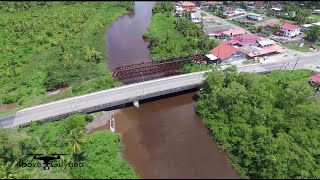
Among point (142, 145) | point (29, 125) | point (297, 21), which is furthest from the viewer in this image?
point (297, 21)

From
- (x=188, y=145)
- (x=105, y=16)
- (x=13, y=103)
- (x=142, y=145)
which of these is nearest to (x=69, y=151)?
(x=142, y=145)

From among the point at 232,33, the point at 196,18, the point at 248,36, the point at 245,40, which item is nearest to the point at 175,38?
the point at 232,33

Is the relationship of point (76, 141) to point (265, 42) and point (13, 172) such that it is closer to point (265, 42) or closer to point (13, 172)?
point (13, 172)

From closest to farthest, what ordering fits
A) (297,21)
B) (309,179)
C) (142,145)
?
(309,179), (142,145), (297,21)

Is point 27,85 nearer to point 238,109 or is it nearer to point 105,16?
point 238,109

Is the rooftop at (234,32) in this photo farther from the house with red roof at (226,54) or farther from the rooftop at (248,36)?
the house with red roof at (226,54)

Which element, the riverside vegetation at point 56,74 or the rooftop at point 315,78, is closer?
the riverside vegetation at point 56,74

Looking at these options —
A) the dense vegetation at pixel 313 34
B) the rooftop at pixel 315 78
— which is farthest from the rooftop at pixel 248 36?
the rooftop at pixel 315 78
